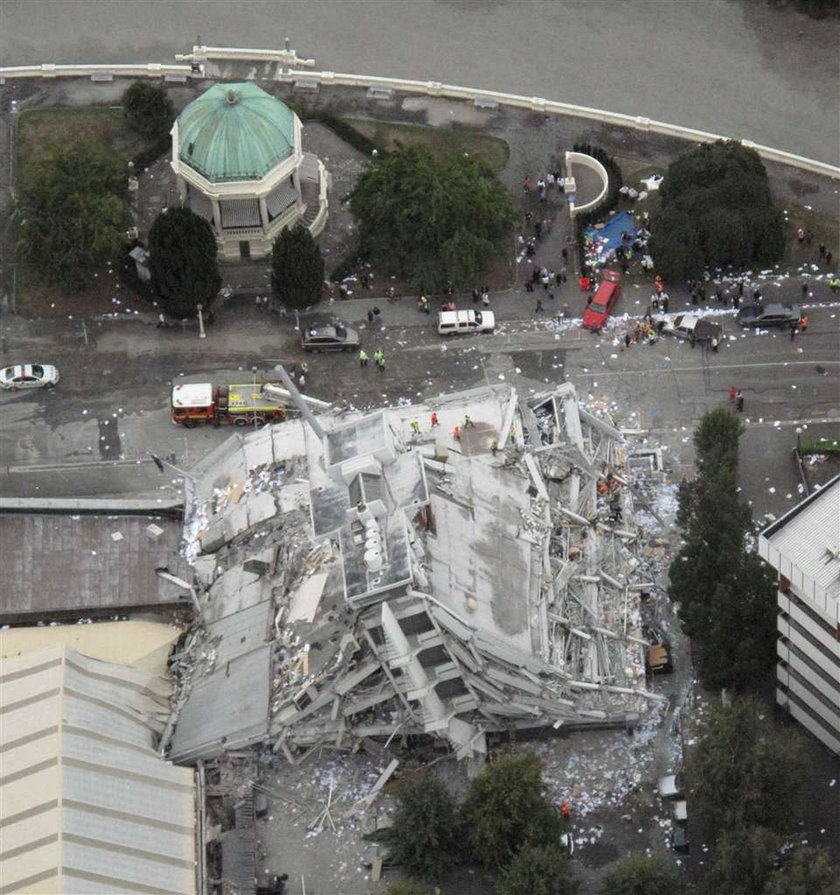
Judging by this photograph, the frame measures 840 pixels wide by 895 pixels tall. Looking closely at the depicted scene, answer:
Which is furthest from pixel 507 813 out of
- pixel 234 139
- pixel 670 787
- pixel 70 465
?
pixel 234 139

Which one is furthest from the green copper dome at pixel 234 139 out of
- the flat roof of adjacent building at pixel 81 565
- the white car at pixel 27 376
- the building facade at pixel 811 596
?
the building facade at pixel 811 596

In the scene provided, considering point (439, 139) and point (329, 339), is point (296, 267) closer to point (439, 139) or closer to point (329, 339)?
point (329, 339)

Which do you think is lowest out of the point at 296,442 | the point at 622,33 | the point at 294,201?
the point at 296,442

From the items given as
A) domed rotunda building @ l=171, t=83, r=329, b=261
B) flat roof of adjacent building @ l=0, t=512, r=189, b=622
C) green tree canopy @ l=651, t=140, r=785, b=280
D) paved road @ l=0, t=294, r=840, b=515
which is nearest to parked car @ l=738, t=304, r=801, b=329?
paved road @ l=0, t=294, r=840, b=515

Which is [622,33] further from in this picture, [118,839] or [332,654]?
[118,839]

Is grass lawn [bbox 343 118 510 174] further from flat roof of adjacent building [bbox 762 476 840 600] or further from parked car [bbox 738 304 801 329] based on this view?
flat roof of adjacent building [bbox 762 476 840 600]

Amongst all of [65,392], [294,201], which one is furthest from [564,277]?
[65,392]

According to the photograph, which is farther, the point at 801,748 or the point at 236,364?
the point at 236,364

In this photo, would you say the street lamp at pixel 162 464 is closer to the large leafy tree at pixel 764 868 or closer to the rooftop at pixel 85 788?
the rooftop at pixel 85 788
